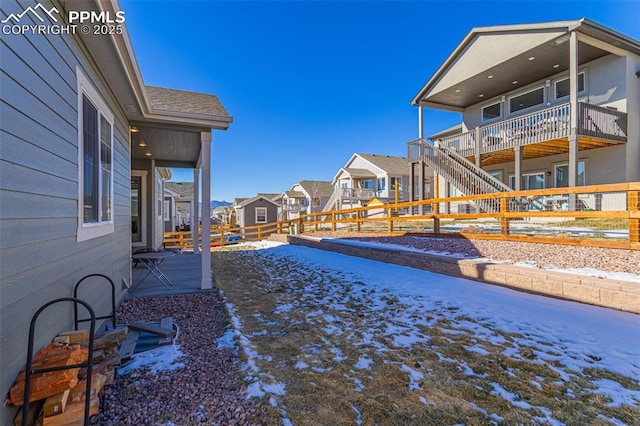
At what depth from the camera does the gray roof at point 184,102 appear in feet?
16.6

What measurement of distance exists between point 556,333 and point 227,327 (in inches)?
131

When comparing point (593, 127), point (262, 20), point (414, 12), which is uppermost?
point (414, 12)

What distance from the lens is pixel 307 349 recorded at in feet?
9.27

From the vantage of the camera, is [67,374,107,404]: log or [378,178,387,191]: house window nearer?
[67,374,107,404]: log

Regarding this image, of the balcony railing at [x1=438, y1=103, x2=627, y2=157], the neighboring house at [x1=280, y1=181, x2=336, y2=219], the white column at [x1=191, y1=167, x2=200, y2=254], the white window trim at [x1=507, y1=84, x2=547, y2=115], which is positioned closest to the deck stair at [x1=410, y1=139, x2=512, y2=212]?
the balcony railing at [x1=438, y1=103, x2=627, y2=157]

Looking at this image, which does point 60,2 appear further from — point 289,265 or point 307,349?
point 289,265

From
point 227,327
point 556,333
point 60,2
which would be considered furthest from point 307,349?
point 60,2

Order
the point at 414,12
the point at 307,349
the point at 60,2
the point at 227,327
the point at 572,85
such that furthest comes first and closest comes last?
the point at 414,12 → the point at 572,85 → the point at 227,327 → the point at 307,349 → the point at 60,2

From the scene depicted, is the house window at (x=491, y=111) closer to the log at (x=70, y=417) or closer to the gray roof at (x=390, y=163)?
the gray roof at (x=390, y=163)

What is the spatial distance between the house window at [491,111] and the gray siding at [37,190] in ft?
48.7

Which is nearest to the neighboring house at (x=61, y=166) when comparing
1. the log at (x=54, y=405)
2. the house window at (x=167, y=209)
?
the log at (x=54, y=405)

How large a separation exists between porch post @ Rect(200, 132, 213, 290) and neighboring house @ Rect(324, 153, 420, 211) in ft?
64.2

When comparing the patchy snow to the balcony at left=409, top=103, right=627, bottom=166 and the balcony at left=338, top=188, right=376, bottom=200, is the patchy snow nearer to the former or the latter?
the balcony at left=409, top=103, right=627, bottom=166

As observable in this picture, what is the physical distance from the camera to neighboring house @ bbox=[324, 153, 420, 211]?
24844 millimetres
